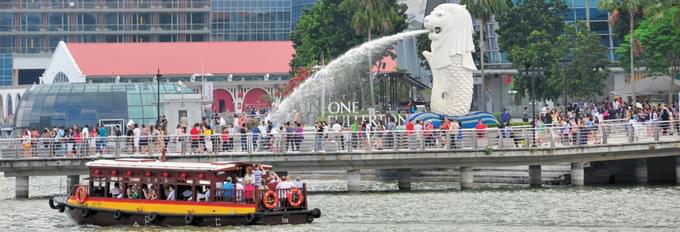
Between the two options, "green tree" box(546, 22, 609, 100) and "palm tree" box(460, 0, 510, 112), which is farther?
"green tree" box(546, 22, 609, 100)

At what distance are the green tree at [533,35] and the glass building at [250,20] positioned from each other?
66.3 meters

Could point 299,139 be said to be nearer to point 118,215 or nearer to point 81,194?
point 81,194

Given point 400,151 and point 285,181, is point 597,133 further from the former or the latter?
point 285,181

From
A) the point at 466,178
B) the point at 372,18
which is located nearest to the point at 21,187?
the point at 466,178

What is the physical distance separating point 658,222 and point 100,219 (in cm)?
1808

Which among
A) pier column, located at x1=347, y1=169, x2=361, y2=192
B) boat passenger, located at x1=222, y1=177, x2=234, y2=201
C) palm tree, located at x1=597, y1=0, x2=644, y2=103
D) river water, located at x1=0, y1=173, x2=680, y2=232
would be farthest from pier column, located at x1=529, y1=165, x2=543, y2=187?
palm tree, located at x1=597, y1=0, x2=644, y2=103

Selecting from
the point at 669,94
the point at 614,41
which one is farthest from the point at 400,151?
the point at 614,41

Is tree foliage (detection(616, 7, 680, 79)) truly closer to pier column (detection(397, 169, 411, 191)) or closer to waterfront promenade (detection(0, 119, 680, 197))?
waterfront promenade (detection(0, 119, 680, 197))

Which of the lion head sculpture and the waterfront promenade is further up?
the lion head sculpture

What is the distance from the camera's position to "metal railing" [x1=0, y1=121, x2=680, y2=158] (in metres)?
65.2

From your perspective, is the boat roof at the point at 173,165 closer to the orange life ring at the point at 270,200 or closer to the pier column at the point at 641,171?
Answer: the orange life ring at the point at 270,200

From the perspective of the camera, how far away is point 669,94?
10194 cm

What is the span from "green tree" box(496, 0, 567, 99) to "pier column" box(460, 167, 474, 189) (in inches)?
1816

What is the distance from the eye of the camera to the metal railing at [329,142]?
65250 mm
